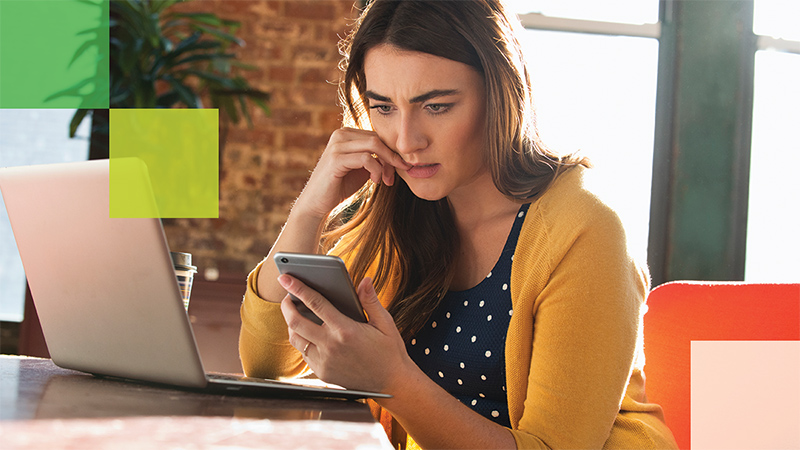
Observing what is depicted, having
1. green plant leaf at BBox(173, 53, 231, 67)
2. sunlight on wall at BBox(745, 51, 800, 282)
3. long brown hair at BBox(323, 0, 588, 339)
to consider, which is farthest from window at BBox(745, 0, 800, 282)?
green plant leaf at BBox(173, 53, 231, 67)

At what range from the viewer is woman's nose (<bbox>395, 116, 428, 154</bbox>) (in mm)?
1141

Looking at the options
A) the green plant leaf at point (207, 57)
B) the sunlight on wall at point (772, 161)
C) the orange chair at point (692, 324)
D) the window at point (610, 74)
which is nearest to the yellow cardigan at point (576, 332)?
the orange chair at point (692, 324)

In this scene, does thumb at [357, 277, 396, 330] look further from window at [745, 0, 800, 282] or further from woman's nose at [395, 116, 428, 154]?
window at [745, 0, 800, 282]

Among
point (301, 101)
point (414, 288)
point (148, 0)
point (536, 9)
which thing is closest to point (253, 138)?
point (301, 101)

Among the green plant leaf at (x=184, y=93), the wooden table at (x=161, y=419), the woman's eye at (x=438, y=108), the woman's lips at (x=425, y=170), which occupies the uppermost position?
the green plant leaf at (x=184, y=93)

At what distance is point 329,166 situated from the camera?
1283 millimetres

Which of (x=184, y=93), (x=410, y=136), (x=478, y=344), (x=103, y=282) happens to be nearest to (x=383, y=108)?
(x=410, y=136)

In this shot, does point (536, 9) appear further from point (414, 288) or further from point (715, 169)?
point (414, 288)

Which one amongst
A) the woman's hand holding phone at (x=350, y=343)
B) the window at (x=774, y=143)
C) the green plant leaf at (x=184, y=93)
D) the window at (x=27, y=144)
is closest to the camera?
the woman's hand holding phone at (x=350, y=343)

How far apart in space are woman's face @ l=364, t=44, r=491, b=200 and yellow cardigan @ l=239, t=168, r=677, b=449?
0.16 meters

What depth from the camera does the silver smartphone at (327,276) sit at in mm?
770

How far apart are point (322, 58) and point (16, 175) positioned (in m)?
1.79

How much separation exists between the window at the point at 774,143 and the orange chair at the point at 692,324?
1.49 metres

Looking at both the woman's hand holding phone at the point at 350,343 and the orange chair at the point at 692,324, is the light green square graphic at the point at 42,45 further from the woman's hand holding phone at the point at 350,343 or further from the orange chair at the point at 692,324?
the orange chair at the point at 692,324
